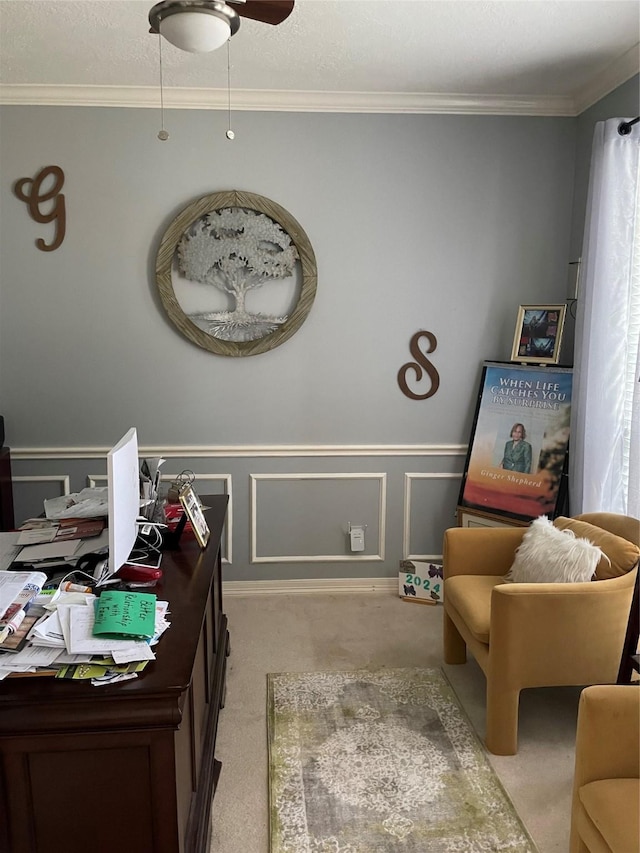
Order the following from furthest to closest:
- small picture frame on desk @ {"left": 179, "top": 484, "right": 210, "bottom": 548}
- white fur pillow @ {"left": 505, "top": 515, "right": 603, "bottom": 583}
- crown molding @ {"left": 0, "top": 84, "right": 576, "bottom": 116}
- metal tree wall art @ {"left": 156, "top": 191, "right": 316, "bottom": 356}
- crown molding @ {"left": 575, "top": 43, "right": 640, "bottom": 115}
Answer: metal tree wall art @ {"left": 156, "top": 191, "right": 316, "bottom": 356} < crown molding @ {"left": 0, "top": 84, "right": 576, "bottom": 116} < crown molding @ {"left": 575, "top": 43, "right": 640, "bottom": 115} < white fur pillow @ {"left": 505, "top": 515, "right": 603, "bottom": 583} < small picture frame on desk @ {"left": 179, "top": 484, "right": 210, "bottom": 548}

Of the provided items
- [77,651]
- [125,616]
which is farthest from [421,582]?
[77,651]

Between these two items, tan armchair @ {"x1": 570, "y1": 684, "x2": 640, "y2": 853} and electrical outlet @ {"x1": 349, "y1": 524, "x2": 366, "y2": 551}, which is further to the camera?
electrical outlet @ {"x1": 349, "y1": 524, "x2": 366, "y2": 551}

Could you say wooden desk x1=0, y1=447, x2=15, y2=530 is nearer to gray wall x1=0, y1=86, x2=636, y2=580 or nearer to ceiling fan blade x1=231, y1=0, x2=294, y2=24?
gray wall x1=0, y1=86, x2=636, y2=580

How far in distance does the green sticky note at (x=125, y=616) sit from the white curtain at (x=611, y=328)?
7.08 ft

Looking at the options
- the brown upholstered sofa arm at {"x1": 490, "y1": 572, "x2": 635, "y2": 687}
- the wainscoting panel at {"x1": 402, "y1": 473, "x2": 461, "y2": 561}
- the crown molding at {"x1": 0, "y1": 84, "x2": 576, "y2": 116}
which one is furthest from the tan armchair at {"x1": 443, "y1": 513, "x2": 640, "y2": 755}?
the crown molding at {"x1": 0, "y1": 84, "x2": 576, "y2": 116}

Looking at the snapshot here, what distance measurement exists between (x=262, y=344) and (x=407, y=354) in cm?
81

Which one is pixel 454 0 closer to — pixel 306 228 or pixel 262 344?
pixel 306 228

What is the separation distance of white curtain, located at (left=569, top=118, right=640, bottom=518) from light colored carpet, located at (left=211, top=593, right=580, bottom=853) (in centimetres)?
94

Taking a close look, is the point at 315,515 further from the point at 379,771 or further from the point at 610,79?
the point at 610,79

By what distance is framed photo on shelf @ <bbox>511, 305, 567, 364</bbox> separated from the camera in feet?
11.5

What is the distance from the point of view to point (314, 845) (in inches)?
79.4

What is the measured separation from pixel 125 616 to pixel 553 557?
166 cm

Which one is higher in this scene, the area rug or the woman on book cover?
the woman on book cover

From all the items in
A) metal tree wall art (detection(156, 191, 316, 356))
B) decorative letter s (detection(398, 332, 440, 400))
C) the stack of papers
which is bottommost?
the stack of papers
